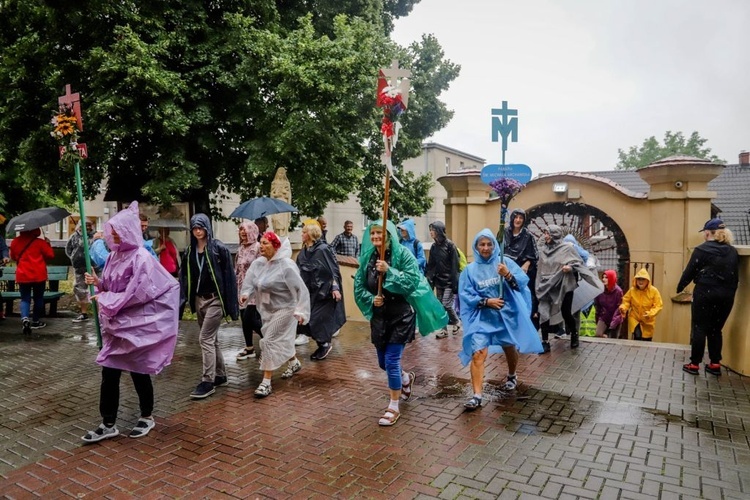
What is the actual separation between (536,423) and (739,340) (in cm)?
357

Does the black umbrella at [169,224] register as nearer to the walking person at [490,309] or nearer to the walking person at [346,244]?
the walking person at [346,244]

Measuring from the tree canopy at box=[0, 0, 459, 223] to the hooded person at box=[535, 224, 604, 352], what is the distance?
5.95 meters

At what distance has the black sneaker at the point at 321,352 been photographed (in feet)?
25.3

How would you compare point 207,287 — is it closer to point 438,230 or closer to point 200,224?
point 200,224

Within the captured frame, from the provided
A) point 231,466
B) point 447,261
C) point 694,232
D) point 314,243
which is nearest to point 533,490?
point 231,466

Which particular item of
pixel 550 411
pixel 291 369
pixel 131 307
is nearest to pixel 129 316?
pixel 131 307

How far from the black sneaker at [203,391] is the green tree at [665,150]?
5693 cm

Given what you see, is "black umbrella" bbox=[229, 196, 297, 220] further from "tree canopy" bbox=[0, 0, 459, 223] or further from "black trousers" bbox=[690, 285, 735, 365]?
"black trousers" bbox=[690, 285, 735, 365]

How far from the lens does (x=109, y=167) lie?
13188mm

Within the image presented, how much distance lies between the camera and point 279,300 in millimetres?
6125

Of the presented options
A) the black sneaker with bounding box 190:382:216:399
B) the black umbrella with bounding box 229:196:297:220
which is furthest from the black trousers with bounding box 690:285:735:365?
the black umbrella with bounding box 229:196:297:220

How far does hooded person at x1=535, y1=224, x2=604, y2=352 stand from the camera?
804 cm

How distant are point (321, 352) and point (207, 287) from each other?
244cm

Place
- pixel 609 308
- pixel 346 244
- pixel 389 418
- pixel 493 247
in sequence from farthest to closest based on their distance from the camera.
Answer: pixel 346 244
pixel 609 308
pixel 493 247
pixel 389 418
